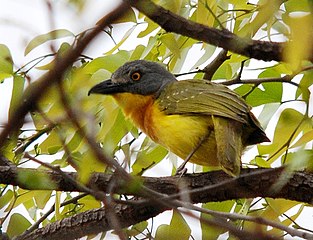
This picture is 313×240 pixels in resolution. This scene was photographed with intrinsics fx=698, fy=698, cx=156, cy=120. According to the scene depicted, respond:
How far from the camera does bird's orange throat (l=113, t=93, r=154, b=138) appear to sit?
331 centimetres

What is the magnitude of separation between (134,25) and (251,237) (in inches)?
80.5

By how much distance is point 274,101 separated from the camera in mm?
3002

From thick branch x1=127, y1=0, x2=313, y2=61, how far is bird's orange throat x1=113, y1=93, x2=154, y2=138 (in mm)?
1518

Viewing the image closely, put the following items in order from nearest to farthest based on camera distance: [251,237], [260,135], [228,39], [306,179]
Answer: [251,237] < [228,39] < [306,179] < [260,135]

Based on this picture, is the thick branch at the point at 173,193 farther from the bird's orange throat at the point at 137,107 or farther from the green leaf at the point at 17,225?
the bird's orange throat at the point at 137,107

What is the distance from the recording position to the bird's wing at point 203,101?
310cm

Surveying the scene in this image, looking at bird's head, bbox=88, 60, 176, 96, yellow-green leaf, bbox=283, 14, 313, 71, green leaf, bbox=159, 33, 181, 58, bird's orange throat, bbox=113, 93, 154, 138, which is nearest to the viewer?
yellow-green leaf, bbox=283, 14, 313, 71

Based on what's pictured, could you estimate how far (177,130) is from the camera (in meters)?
3.26

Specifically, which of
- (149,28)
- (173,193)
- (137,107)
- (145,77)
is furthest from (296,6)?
(145,77)

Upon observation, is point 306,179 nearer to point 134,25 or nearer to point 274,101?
point 274,101

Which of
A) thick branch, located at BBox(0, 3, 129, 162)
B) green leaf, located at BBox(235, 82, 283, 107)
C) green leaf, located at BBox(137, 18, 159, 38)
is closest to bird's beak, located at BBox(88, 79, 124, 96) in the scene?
green leaf, located at BBox(137, 18, 159, 38)

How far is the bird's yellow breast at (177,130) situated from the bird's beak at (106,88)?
0.13 ft

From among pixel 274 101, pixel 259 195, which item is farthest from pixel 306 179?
pixel 274 101

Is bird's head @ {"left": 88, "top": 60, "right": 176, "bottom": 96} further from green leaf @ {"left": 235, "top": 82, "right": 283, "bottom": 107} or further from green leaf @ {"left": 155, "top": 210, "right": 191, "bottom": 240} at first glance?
green leaf @ {"left": 155, "top": 210, "right": 191, "bottom": 240}
